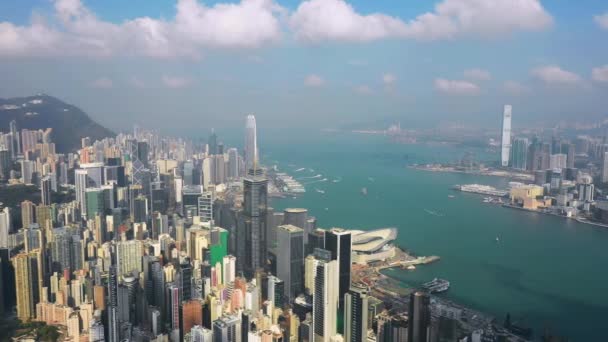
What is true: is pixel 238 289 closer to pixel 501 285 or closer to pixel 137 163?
pixel 501 285

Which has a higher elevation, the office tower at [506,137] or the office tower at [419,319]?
the office tower at [506,137]

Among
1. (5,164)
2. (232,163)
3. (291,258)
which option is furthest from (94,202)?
(291,258)

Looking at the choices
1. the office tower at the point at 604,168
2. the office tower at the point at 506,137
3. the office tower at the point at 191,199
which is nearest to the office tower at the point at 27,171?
the office tower at the point at 191,199

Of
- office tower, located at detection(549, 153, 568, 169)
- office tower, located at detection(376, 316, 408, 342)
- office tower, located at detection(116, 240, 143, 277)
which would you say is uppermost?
office tower, located at detection(549, 153, 568, 169)

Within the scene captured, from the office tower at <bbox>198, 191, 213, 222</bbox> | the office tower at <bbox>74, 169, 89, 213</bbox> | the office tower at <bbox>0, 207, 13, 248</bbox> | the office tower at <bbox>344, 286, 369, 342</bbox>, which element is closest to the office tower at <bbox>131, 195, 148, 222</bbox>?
the office tower at <bbox>74, 169, 89, 213</bbox>

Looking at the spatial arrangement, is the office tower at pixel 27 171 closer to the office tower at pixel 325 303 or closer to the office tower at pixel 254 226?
the office tower at pixel 254 226

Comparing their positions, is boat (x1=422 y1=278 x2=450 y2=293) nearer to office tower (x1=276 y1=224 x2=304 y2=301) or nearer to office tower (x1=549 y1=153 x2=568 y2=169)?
office tower (x1=276 y1=224 x2=304 y2=301)
